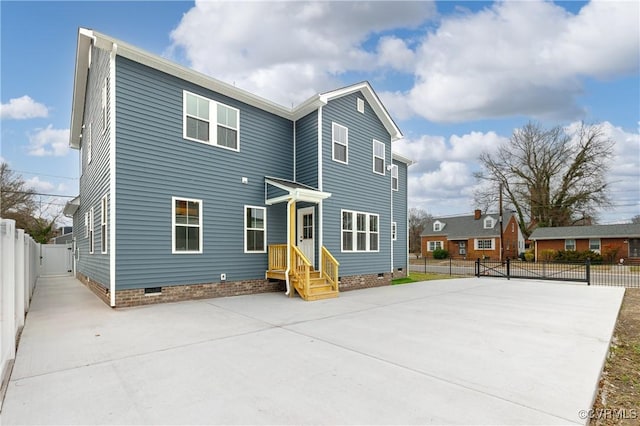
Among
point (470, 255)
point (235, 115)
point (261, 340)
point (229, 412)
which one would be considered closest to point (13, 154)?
point (235, 115)

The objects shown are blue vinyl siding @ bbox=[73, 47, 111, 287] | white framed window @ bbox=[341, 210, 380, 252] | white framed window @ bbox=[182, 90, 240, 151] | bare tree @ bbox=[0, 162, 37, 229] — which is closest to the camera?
blue vinyl siding @ bbox=[73, 47, 111, 287]

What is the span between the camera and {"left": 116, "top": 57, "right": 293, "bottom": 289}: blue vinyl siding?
8.12 meters

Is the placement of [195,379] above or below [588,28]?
below

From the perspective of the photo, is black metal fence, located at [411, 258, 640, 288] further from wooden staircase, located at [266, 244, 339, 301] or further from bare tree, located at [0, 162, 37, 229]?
bare tree, located at [0, 162, 37, 229]

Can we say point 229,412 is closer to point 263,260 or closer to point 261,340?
point 261,340

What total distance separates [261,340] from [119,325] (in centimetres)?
300

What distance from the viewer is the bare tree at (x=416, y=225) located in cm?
5444

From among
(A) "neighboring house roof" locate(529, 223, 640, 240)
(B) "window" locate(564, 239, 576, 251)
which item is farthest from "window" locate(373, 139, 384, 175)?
(B) "window" locate(564, 239, 576, 251)

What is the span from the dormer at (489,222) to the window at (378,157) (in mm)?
29203

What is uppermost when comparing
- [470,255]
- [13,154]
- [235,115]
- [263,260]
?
[13,154]

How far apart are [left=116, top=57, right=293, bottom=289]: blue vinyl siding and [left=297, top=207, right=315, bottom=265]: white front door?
126 cm

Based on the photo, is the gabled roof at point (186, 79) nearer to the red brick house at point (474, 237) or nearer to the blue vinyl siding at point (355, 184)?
the blue vinyl siding at point (355, 184)

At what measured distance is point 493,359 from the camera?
4.50m

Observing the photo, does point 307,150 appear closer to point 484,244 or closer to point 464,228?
point 484,244
